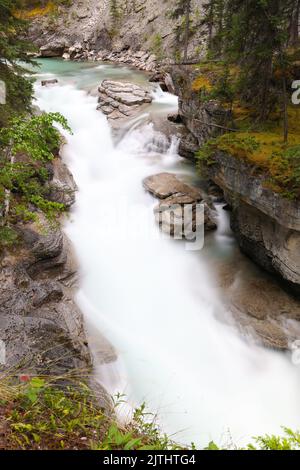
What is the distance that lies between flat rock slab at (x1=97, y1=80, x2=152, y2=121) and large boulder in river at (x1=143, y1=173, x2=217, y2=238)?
8.12 m

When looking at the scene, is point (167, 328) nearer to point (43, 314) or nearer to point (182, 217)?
point (43, 314)

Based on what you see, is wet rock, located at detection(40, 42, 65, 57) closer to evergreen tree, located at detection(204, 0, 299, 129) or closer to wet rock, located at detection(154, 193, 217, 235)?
evergreen tree, located at detection(204, 0, 299, 129)

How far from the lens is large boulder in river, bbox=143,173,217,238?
13133 mm

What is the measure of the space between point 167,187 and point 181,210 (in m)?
1.78

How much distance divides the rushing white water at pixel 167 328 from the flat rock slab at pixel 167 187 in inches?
18.8

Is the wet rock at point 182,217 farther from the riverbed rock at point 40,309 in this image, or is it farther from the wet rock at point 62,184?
the riverbed rock at point 40,309

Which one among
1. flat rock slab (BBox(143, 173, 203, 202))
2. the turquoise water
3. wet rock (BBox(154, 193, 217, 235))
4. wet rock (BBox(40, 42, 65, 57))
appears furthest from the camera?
wet rock (BBox(40, 42, 65, 57))

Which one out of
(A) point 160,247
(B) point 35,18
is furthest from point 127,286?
(B) point 35,18

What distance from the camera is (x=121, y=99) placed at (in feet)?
70.8

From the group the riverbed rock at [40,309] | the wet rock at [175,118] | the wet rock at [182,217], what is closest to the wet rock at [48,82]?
the wet rock at [175,118]

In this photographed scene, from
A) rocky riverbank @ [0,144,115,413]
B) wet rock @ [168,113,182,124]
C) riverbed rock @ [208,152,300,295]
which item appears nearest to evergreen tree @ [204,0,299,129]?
riverbed rock @ [208,152,300,295]

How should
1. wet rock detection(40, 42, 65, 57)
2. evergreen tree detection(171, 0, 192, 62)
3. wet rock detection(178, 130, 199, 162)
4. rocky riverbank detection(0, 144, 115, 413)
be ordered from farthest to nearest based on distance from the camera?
wet rock detection(40, 42, 65, 57) < evergreen tree detection(171, 0, 192, 62) < wet rock detection(178, 130, 199, 162) < rocky riverbank detection(0, 144, 115, 413)

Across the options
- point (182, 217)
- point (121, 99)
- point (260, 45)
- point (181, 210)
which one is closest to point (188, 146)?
point (181, 210)

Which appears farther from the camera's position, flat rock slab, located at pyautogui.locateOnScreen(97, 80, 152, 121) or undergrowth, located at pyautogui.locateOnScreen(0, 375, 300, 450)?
flat rock slab, located at pyautogui.locateOnScreen(97, 80, 152, 121)
